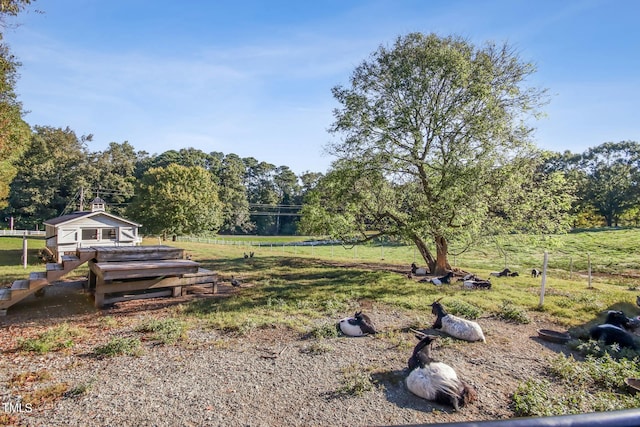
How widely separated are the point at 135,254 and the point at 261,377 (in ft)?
18.9

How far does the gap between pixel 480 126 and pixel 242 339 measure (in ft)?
32.4

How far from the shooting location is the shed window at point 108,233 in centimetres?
2077

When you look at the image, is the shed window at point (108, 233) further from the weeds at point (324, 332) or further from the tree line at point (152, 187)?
the weeds at point (324, 332)

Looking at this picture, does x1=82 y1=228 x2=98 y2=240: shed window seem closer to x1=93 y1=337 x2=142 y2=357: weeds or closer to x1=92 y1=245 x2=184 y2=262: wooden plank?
x1=92 y1=245 x2=184 y2=262: wooden plank

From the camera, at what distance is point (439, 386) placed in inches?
154

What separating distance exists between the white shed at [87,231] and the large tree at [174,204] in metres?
5.41

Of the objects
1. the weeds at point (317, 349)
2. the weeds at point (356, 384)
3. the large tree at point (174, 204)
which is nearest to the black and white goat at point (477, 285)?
the weeds at point (317, 349)

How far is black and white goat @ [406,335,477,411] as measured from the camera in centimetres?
383

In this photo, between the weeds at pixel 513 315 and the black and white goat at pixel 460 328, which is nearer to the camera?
the black and white goat at pixel 460 328

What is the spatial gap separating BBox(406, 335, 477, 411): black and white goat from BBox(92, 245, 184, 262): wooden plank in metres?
6.82

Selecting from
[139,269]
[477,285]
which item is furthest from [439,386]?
[477,285]

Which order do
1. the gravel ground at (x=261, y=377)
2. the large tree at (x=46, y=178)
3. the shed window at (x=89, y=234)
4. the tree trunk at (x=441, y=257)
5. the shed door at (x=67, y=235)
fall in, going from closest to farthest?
the gravel ground at (x=261, y=377) < the tree trunk at (x=441, y=257) < the shed door at (x=67, y=235) < the shed window at (x=89, y=234) < the large tree at (x=46, y=178)

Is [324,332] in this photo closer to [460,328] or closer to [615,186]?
[460,328]

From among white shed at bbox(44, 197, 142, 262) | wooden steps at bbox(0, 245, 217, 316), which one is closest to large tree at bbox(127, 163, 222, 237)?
white shed at bbox(44, 197, 142, 262)
